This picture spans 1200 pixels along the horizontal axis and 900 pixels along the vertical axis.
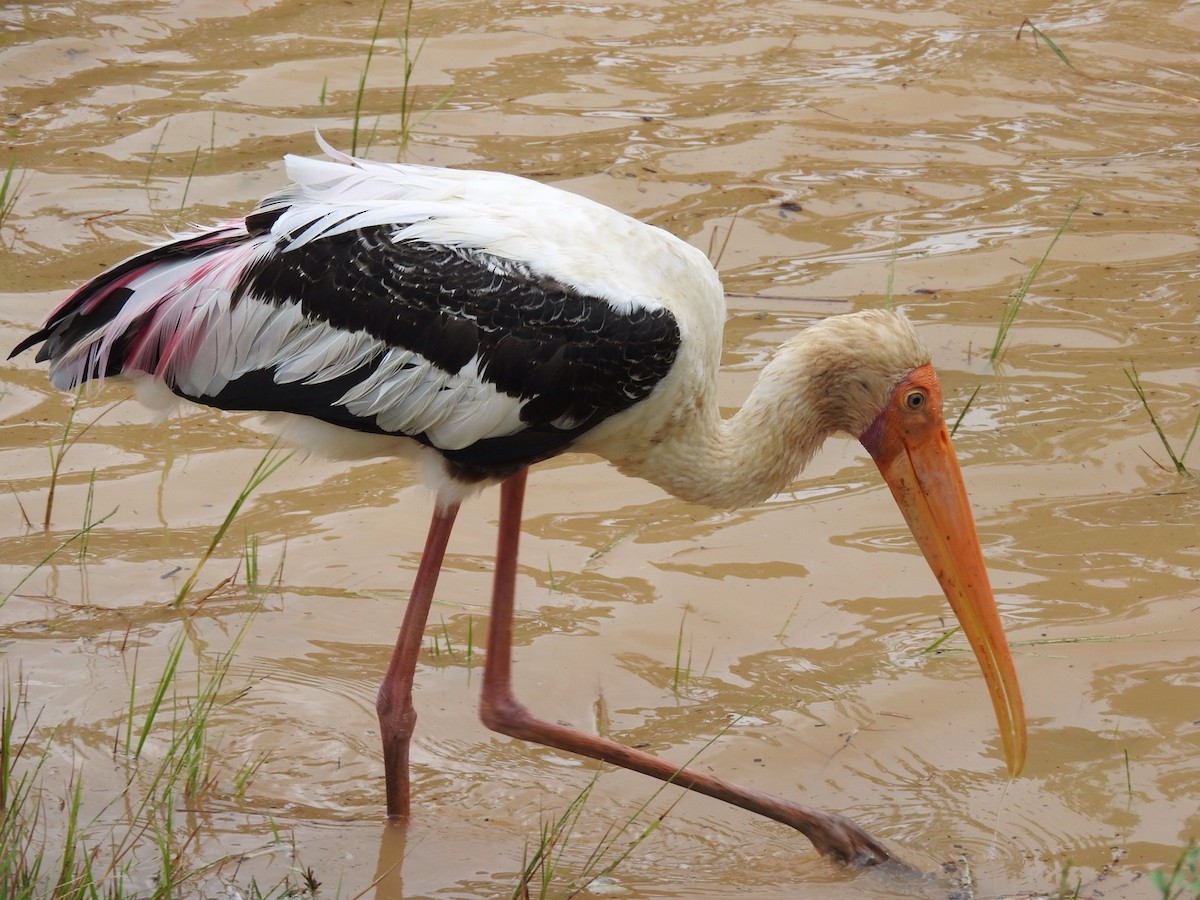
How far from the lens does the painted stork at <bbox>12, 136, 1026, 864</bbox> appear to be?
398 cm

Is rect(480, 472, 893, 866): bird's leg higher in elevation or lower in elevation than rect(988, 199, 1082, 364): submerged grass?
lower

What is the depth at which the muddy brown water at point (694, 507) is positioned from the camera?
163 inches

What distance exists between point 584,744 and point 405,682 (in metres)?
0.48

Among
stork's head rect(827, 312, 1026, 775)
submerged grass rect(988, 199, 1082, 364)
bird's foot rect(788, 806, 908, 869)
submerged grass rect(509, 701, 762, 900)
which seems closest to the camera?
submerged grass rect(509, 701, 762, 900)

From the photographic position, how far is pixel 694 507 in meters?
5.53

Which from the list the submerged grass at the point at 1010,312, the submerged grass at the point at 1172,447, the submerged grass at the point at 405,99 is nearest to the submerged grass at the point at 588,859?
the submerged grass at the point at 1172,447

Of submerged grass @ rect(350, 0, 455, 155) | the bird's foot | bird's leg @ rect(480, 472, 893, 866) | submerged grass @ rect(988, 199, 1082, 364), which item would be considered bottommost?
the bird's foot

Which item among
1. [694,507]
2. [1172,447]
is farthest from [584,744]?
[1172,447]

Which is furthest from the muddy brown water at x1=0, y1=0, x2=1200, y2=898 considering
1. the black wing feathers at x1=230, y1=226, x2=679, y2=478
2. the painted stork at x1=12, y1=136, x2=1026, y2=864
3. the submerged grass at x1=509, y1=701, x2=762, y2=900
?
the black wing feathers at x1=230, y1=226, x2=679, y2=478

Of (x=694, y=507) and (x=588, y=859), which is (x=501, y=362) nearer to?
(x=588, y=859)

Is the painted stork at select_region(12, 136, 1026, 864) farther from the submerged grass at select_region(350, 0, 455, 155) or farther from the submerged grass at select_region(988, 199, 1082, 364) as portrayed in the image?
the submerged grass at select_region(350, 0, 455, 155)

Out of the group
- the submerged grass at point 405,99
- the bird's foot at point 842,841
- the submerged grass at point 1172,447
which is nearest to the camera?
the bird's foot at point 842,841

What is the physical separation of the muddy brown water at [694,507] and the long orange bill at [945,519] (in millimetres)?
307

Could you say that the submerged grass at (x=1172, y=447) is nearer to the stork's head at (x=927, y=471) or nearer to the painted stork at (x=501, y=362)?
the stork's head at (x=927, y=471)
